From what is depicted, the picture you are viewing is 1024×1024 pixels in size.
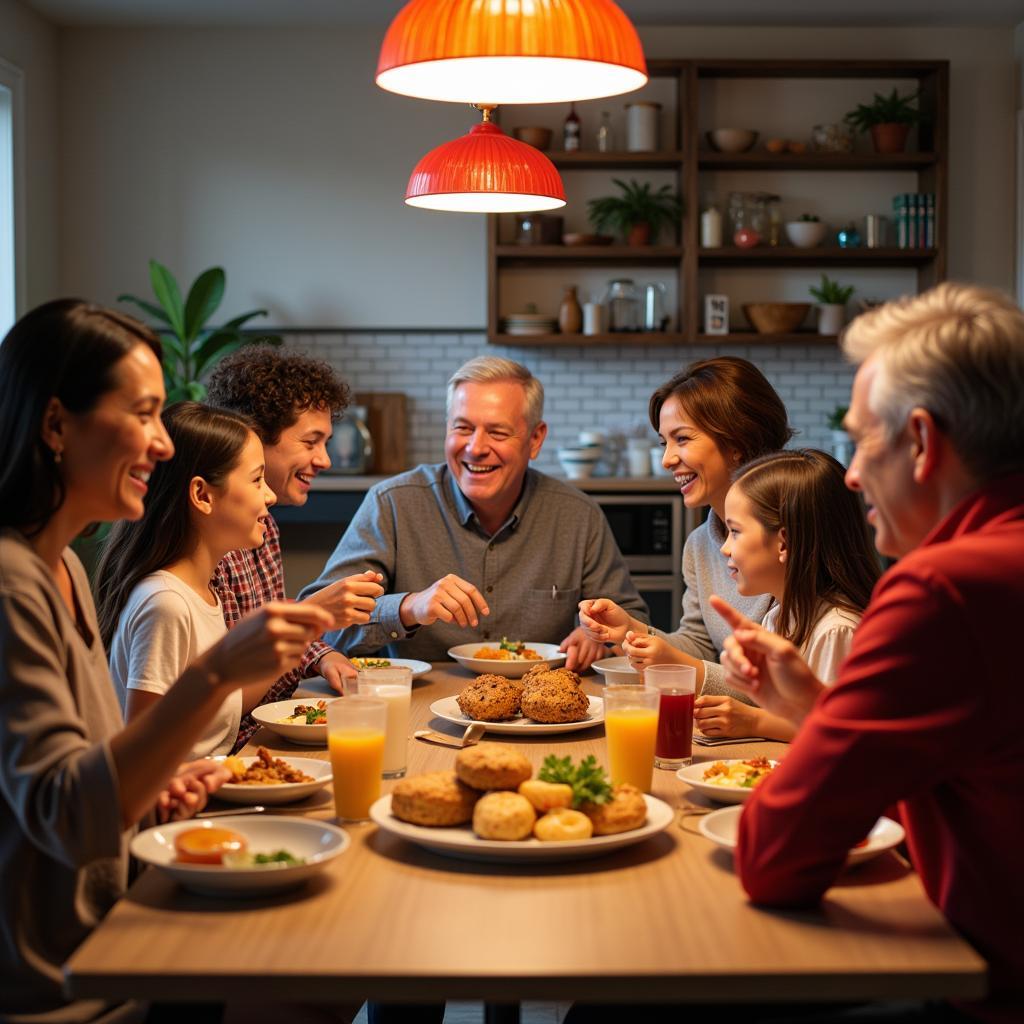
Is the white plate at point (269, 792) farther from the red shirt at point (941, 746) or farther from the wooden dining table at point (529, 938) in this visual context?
the red shirt at point (941, 746)

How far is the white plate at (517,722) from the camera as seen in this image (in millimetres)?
2318

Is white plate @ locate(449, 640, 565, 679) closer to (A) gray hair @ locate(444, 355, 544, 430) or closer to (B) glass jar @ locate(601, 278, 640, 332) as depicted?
(A) gray hair @ locate(444, 355, 544, 430)

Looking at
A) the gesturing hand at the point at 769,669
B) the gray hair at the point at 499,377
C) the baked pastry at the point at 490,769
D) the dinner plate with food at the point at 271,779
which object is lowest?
the dinner plate with food at the point at 271,779

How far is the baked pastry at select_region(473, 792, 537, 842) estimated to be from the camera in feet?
5.24

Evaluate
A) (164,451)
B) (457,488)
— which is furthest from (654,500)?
(164,451)

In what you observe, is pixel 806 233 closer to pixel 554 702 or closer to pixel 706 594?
pixel 706 594

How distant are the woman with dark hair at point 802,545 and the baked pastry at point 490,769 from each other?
688 mm

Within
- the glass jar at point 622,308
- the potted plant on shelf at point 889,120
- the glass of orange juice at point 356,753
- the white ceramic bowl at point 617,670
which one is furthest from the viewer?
the glass jar at point 622,308

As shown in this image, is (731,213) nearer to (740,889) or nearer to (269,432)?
(269,432)

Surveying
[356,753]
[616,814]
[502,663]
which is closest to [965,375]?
[616,814]

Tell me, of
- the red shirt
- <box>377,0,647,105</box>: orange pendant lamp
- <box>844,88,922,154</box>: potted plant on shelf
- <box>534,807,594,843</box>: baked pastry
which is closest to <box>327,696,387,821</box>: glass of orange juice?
<box>534,807,594,843</box>: baked pastry

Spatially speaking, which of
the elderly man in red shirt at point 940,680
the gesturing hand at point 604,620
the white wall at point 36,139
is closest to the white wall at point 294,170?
the white wall at point 36,139

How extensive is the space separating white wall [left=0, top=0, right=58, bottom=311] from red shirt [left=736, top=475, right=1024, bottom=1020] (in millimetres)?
5538

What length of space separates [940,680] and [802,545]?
3.34 ft
